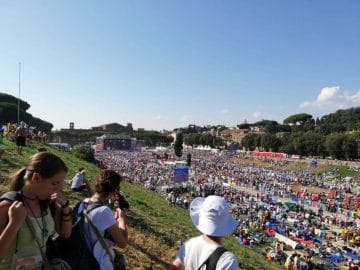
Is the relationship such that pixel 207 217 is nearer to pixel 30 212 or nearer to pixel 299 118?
pixel 30 212

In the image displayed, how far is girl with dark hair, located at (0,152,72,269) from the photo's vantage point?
2.04 metres

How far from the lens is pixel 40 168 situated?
2.22 metres

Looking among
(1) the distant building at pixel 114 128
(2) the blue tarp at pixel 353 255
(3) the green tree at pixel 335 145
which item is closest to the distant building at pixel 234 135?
(1) the distant building at pixel 114 128

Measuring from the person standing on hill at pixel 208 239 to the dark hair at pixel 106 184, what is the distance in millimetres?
744

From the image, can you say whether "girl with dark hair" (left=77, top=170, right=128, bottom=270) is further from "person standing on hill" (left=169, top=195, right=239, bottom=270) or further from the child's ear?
the child's ear

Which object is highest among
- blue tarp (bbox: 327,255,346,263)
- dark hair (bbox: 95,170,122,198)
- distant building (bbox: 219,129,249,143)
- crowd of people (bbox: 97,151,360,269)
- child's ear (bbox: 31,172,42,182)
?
distant building (bbox: 219,129,249,143)

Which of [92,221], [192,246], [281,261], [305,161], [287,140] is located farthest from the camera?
[287,140]

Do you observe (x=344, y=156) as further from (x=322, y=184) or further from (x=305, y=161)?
(x=322, y=184)

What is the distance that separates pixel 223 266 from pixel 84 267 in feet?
3.27

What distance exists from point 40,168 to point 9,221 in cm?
35

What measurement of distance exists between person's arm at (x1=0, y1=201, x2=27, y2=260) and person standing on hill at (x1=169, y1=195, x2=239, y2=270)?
1040 mm

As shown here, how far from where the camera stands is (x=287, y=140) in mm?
90188

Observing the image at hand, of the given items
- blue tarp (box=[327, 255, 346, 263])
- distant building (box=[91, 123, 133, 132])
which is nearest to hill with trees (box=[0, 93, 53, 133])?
blue tarp (box=[327, 255, 346, 263])

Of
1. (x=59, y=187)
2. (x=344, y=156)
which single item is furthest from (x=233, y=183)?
(x=59, y=187)
